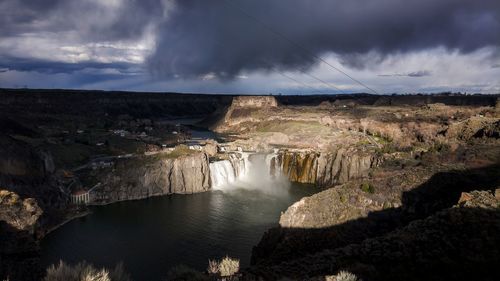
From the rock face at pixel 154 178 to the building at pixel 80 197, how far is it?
131 centimetres

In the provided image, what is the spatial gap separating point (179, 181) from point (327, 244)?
4264cm

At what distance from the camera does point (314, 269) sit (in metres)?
20.3

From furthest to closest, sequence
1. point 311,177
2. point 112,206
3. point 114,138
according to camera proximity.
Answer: point 114,138 → point 311,177 → point 112,206

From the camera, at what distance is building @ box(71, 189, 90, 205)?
2340 inches

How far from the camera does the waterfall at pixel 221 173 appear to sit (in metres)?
74.1

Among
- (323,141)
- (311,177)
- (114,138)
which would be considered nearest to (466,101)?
(323,141)

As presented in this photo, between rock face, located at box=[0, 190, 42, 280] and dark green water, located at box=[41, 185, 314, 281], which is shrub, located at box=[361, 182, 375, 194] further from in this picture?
rock face, located at box=[0, 190, 42, 280]

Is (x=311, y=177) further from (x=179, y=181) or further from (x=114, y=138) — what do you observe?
(x=114, y=138)

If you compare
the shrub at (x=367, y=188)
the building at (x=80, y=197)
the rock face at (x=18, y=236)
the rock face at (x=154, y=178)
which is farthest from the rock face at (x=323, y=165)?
the rock face at (x=18, y=236)

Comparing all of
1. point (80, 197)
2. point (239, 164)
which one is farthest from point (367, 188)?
point (239, 164)

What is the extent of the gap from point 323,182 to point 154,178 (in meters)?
29.8

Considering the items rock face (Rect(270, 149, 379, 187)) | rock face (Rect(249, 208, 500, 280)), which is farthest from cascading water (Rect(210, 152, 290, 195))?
rock face (Rect(249, 208, 500, 280))

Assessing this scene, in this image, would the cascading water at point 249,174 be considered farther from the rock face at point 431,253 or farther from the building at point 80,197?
the rock face at point 431,253

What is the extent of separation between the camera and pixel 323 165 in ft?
267
